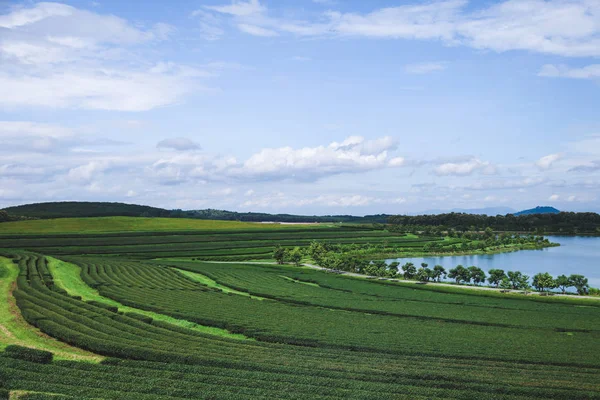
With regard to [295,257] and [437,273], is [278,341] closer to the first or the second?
[437,273]

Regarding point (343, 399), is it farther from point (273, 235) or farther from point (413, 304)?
point (273, 235)

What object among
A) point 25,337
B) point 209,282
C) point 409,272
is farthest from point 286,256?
point 25,337

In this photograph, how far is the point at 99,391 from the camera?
17141 mm

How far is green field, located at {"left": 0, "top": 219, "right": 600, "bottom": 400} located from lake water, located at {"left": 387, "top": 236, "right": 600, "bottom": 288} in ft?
136

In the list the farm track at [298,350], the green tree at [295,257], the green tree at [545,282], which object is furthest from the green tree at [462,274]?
the green tree at [295,257]

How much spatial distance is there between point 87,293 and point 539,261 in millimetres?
104514

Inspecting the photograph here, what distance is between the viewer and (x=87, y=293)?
45.6m

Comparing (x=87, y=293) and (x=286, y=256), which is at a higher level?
(x=87, y=293)

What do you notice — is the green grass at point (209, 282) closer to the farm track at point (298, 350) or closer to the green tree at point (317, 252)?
the farm track at point (298, 350)

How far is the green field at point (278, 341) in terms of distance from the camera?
1903 centimetres

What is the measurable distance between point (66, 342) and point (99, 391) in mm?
10453

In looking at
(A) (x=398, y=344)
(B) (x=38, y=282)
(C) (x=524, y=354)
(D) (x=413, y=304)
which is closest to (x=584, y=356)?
(C) (x=524, y=354)

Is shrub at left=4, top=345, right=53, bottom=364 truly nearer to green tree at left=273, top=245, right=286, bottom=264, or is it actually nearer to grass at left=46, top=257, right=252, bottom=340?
grass at left=46, top=257, right=252, bottom=340

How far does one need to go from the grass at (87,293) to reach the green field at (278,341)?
173mm
